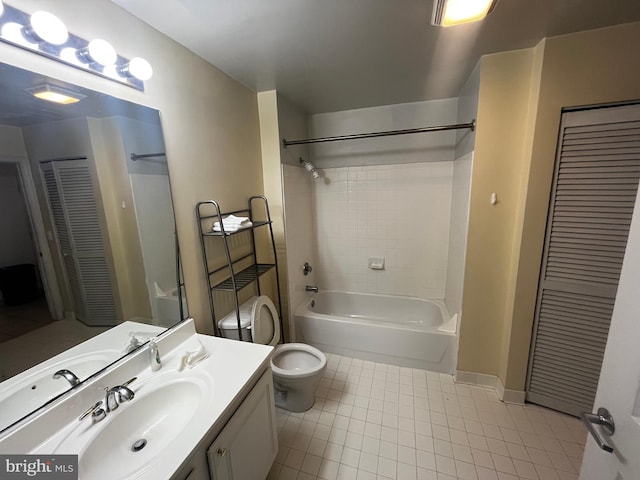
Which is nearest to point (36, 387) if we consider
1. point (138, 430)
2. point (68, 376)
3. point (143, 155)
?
point (68, 376)

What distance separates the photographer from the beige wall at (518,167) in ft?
4.56

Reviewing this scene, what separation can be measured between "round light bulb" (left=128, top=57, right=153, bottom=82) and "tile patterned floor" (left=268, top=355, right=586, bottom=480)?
2.13m

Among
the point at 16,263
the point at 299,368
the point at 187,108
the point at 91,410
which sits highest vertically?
the point at 187,108

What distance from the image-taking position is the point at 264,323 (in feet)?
6.20

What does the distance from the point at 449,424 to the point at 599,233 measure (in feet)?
4.88

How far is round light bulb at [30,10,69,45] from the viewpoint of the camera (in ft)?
2.72

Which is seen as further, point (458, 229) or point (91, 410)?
point (458, 229)

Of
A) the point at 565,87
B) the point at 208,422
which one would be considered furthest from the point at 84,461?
the point at 565,87

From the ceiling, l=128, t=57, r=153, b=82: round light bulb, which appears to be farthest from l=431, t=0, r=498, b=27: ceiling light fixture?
l=128, t=57, r=153, b=82: round light bulb

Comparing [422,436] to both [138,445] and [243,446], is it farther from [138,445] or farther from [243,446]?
[138,445]

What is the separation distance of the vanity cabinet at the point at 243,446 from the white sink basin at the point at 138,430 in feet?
0.35

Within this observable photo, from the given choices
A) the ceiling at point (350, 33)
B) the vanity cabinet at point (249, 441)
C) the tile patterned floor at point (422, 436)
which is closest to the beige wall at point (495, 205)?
the ceiling at point (350, 33)

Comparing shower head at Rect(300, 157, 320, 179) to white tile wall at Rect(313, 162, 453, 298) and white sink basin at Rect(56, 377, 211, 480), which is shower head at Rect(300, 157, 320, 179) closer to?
white tile wall at Rect(313, 162, 453, 298)

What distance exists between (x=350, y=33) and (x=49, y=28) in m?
1.22
